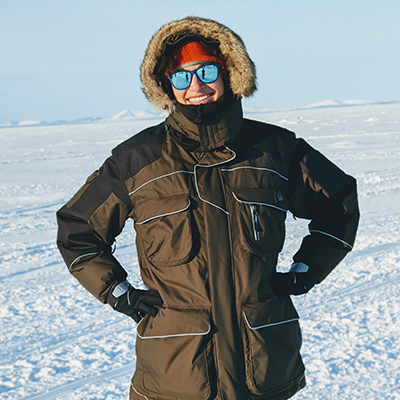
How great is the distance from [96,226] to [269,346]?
2.36 ft

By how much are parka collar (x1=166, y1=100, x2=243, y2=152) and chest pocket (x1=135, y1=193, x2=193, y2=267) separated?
207mm

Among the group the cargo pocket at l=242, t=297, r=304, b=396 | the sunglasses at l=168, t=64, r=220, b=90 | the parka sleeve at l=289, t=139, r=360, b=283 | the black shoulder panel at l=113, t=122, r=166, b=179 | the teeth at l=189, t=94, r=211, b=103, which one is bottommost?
the cargo pocket at l=242, t=297, r=304, b=396

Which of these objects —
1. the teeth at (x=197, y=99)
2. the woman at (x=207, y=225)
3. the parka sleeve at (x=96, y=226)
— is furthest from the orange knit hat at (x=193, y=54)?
the parka sleeve at (x=96, y=226)

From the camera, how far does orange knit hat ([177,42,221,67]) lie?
1.74m

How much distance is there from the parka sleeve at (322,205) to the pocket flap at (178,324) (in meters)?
0.55

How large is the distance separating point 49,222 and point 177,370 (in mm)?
5562

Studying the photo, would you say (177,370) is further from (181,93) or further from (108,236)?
(181,93)

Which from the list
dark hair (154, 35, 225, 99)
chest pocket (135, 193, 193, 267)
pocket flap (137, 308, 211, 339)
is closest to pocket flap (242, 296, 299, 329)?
pocket flap (137, 308, 211, 339)

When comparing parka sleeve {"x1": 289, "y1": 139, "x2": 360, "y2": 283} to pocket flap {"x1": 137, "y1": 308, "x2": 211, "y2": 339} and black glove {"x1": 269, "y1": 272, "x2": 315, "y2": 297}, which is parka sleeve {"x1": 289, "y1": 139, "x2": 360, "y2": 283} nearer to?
black glove {"x1": 269, "y1": 272, "x2": 315, "y2": 297}

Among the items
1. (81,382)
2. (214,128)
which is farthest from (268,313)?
(81,382)

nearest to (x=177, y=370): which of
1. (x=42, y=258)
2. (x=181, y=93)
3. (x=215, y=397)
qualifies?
(x=215, y=397)

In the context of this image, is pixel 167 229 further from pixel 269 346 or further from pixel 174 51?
pixel 174 51

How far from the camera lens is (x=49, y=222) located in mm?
6730

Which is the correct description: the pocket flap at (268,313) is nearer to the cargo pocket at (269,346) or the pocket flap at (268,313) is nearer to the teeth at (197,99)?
the cargo pocket at (269,346)
